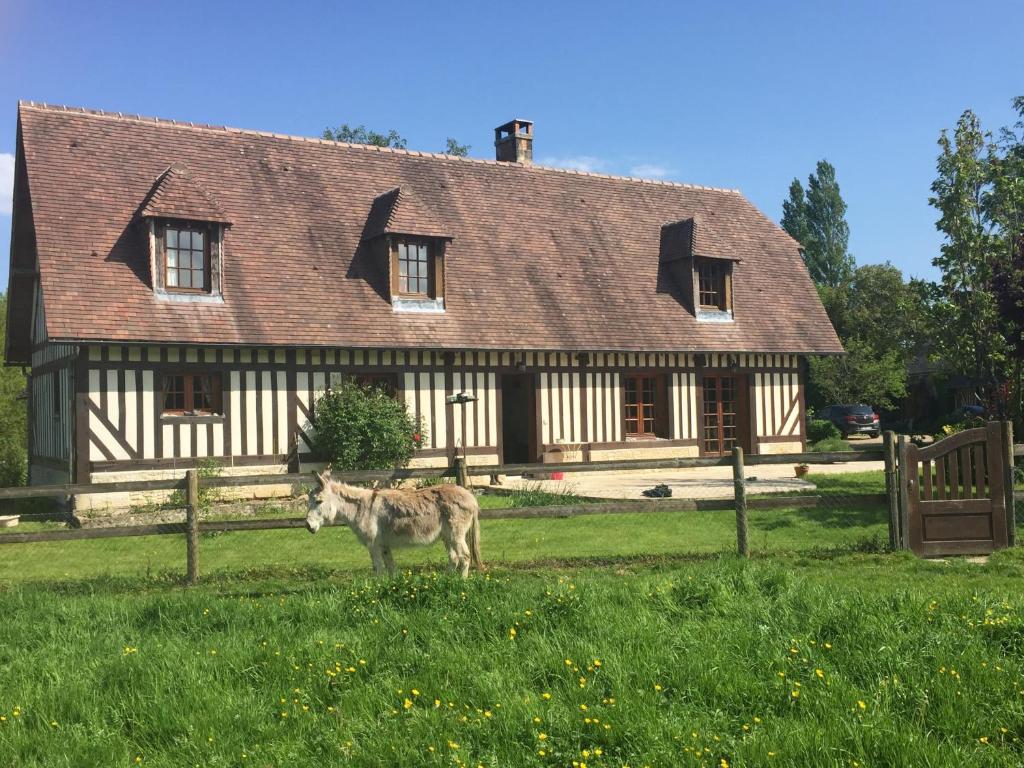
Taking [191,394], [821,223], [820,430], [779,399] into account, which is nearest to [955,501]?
[191,394]

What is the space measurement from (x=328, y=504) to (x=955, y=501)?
6708 mm

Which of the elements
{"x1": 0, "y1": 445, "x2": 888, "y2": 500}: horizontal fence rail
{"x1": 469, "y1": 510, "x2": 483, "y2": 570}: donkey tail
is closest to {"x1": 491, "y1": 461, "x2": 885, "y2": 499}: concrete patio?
{"x1": 0, "y1": 445, "x2": 888, "y2": 500}: horizontal fence rail

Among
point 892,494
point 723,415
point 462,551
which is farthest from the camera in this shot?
point 723,415

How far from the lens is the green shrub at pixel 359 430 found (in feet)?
56.6

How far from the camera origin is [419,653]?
5895mm

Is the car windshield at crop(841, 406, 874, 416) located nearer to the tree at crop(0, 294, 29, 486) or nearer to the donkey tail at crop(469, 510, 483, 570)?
the tree at crop(0, 294, 29, 486)

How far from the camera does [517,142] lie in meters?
26.0

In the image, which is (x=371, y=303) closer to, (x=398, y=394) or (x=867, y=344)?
(x=398, y=394)

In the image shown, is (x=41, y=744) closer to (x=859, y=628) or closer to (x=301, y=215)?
(x=859, y=628)

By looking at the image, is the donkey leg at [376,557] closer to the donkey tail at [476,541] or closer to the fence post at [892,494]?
the donkey tail at [476,541]

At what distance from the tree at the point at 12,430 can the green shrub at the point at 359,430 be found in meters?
10.9

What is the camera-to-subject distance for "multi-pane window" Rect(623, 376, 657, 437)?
22.0 meters

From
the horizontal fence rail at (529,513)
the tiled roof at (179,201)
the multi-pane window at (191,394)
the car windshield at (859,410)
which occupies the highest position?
the tiled roof at (179,201)

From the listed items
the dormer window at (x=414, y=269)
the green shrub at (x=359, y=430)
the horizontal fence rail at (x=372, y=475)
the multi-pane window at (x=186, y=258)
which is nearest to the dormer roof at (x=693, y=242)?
the dormer window at (x=414, y=269)
